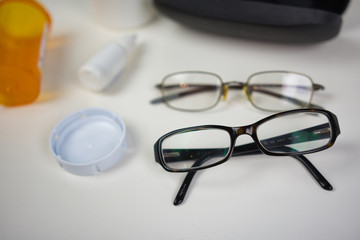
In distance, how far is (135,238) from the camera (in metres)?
0.30

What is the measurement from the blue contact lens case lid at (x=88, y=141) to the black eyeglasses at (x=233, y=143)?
2.3 inches

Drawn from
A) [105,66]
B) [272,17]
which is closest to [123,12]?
[105,66]

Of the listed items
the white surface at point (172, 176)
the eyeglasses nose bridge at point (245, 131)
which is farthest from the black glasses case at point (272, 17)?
the eyeglasses nose bridge at point (245, 131)

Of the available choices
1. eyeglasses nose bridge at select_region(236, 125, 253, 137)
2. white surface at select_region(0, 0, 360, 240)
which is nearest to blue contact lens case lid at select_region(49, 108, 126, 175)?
white surface at select_region(0, 0, 360, 240)

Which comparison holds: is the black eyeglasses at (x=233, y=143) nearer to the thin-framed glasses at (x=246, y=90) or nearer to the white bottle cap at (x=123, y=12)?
the thin-framed glasses at (x=246, y=90)

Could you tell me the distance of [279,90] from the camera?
420mm

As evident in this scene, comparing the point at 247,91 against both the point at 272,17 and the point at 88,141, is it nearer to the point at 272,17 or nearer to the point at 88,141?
the point at 272,17

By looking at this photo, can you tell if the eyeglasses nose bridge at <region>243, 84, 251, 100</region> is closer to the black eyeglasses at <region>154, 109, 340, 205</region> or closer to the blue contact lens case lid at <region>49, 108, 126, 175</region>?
the black eyeglasses at <region>154, 109, 340, 205</region>

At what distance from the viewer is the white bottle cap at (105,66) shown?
414mm

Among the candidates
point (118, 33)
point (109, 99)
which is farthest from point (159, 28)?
point (109, 99)

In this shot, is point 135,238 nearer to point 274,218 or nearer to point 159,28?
point 274,218

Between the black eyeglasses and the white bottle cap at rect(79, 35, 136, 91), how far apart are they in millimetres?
142

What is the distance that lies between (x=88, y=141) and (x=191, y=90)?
0.51 ft

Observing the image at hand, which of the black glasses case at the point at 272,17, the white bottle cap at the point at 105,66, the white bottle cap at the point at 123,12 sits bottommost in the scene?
the white bottle cap at the point at 105,66
